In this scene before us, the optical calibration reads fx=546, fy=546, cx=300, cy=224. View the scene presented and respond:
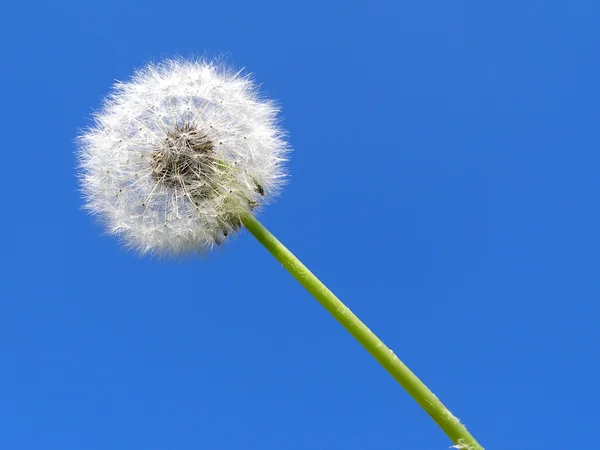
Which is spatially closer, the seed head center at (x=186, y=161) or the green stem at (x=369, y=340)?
the green stem at (x=369, y=340)

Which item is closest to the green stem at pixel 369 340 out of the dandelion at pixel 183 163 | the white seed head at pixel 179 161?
the dandelion at pixel 183 163

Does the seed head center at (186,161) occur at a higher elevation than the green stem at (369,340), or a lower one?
higher

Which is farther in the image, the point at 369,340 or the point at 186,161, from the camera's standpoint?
the point at 186,161

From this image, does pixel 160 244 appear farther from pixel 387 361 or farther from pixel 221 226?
pixel 387 361

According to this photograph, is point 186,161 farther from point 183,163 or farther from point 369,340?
point 369,340

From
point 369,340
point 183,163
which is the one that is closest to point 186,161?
point 183,163

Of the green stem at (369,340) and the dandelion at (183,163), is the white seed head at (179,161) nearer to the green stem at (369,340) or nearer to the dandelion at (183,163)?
the dandelion at (183,163)

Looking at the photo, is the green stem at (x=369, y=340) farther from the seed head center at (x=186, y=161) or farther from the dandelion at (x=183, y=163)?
the seed head center at (x=186, y=161)

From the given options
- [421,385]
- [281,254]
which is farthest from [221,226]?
[421,385]
